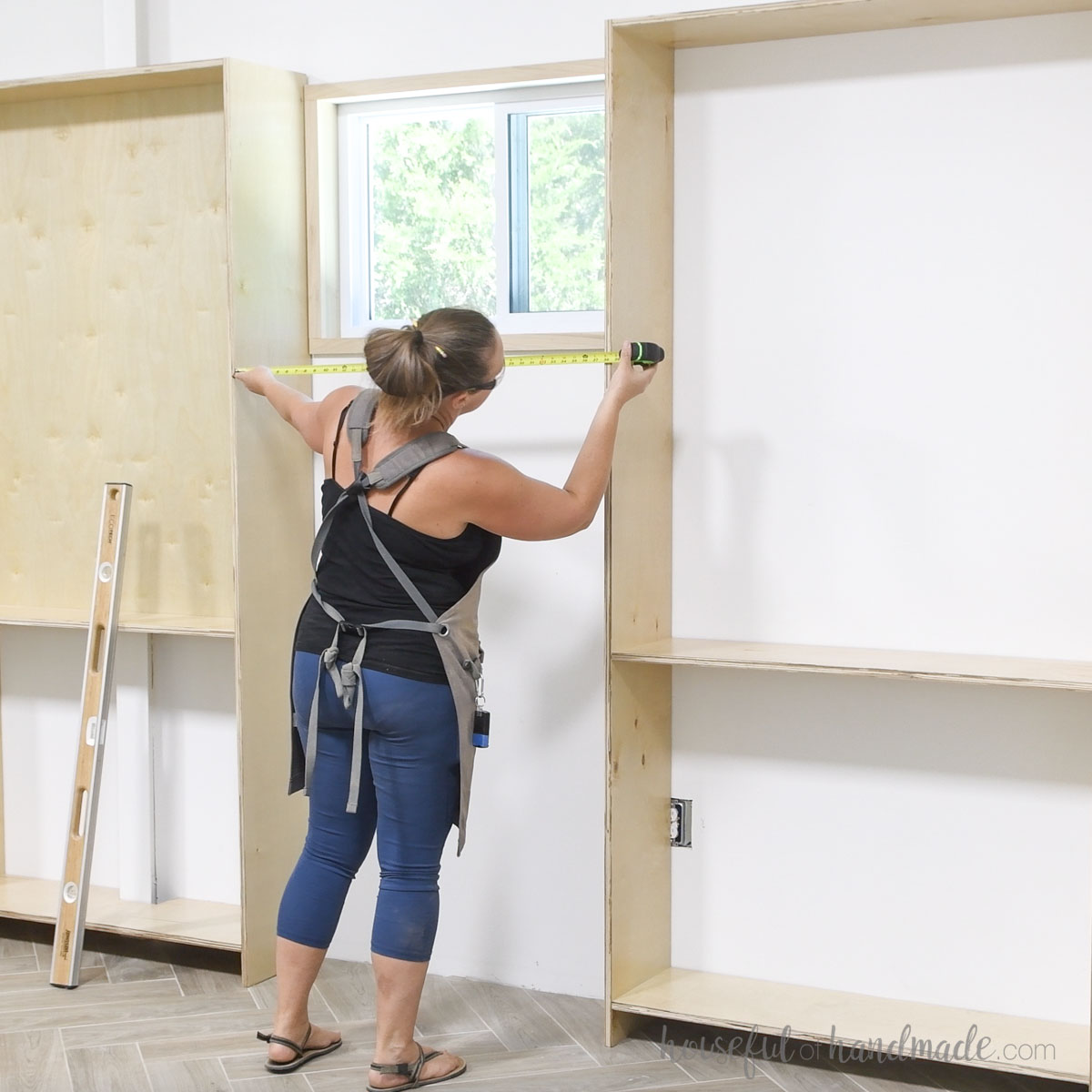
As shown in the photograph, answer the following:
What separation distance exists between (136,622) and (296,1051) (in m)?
1.23

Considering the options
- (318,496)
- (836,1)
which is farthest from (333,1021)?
(836,1)

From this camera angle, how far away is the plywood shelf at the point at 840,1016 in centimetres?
285

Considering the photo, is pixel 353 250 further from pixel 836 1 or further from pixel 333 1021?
pixel 333 1021

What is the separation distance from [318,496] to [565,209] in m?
1.00

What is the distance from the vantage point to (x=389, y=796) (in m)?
2.75

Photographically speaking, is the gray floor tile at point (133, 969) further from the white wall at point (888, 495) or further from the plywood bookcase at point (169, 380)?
the white wall at point (888, 495)

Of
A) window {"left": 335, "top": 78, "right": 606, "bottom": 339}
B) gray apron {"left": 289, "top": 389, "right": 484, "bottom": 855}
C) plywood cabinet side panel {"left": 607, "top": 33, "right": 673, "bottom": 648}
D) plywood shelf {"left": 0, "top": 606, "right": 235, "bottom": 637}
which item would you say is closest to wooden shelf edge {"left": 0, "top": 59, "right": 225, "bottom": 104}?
window {"left": 335, "top": 78, "right": 606, "bottom": 339}

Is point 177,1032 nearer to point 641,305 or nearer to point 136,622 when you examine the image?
point 136,622

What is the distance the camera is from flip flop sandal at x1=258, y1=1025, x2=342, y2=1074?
2926 mm

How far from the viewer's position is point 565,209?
3.42 meters

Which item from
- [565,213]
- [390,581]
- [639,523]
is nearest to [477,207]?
[565,213]

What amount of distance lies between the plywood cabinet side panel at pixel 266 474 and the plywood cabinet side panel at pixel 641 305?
0.97 m

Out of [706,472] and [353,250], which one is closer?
[706,472]

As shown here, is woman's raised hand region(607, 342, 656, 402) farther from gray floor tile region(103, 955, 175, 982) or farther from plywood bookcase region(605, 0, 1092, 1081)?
gray floor tile region(103, 955, 175, 982)
